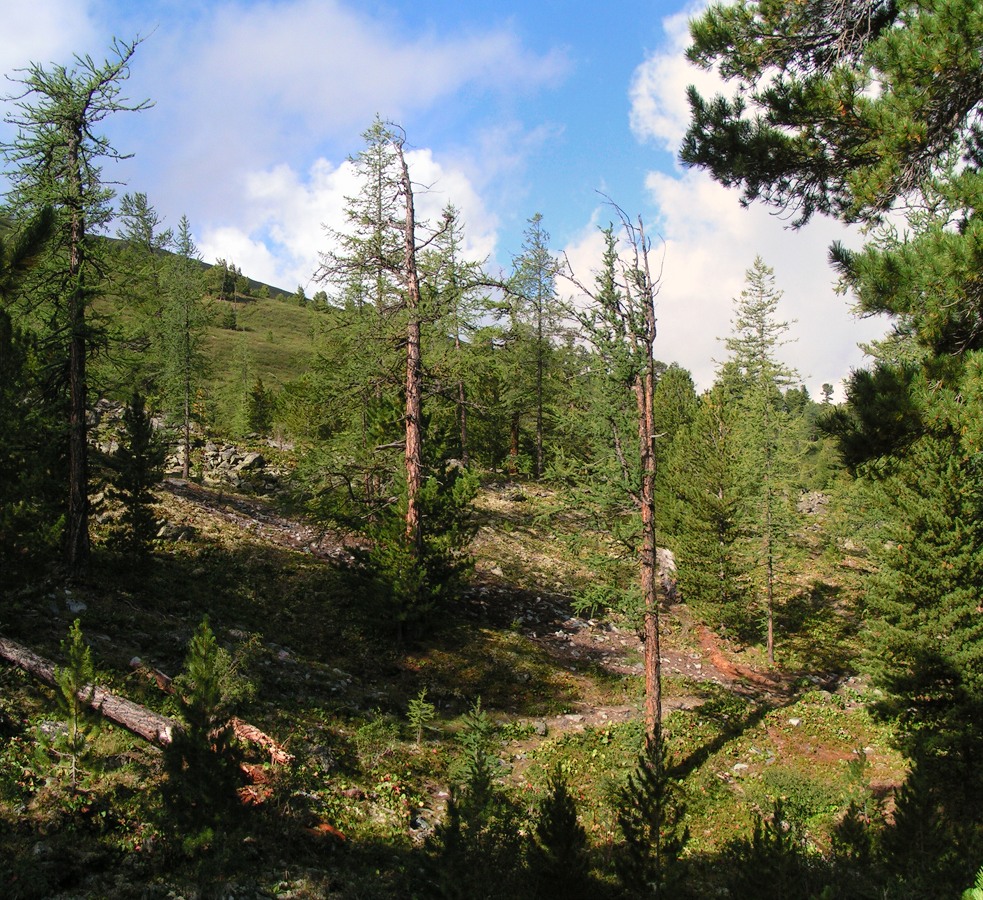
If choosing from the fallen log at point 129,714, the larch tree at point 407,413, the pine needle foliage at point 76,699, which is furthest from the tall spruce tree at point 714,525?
the pine needle foliage at point 76,699

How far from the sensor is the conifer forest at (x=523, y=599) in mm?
6277

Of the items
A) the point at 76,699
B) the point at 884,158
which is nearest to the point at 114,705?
the point at 76,699

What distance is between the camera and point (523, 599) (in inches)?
880

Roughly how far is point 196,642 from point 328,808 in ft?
11.6

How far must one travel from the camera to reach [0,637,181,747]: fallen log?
851 centimetres

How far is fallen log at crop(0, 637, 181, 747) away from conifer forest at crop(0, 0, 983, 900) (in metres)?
0.07

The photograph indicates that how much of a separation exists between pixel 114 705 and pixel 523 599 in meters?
15.2

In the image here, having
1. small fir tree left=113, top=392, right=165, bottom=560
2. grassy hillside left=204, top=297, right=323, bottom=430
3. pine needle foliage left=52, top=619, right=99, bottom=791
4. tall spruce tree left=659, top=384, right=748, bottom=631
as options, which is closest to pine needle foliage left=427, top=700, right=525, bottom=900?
pine needle foliage left=52, top=619, right=99, bottom=791

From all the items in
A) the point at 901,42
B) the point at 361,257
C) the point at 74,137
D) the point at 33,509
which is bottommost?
the point at 33,509

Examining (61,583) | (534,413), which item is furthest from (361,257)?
(534,413)

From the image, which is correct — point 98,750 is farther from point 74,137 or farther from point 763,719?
point 763,719

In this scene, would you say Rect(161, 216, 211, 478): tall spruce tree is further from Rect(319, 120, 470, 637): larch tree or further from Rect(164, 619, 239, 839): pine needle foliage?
Rect(164, 619, 239, 839): pine needle foliage

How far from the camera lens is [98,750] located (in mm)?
7926

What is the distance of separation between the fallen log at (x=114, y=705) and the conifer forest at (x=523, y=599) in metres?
0.07
